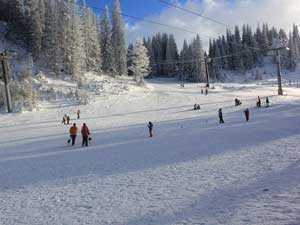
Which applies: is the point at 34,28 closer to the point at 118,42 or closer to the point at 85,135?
the point at 118,42

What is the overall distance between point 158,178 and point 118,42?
80.0 meters

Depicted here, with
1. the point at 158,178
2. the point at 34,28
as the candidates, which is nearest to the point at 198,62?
the point at 34,28

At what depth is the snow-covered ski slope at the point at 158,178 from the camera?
28.3ft

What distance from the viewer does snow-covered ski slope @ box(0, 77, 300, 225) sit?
8641mm

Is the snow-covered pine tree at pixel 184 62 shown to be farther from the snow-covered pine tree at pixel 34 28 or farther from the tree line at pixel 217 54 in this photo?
the snow-covered pine tree at pixel 34 28

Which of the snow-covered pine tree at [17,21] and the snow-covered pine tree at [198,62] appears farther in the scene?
the snow-covered pine tree at [198,62]

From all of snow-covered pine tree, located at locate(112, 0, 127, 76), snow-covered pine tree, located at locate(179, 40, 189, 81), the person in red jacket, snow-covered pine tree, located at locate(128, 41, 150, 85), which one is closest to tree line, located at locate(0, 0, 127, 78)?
snow-covered pine tree, located at locate(112, 0, 127, 76)

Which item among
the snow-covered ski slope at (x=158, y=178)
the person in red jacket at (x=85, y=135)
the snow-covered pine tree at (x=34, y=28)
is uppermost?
the snow-covered pine tree at (x=34, y=28)

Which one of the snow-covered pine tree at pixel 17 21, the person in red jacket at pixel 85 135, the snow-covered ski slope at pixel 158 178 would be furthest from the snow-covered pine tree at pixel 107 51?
the person in red jacket at pixel 85 135

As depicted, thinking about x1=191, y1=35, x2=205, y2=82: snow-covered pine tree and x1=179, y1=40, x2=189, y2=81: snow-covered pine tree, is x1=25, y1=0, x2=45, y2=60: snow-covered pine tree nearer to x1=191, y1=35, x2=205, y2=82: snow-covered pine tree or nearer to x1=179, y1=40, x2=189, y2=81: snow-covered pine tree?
x1=191, y1=35, x2=205, y2=82: snow-covered pine tree

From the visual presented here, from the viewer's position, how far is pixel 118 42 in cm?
8912

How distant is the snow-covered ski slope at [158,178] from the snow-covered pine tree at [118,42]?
61.7 metres

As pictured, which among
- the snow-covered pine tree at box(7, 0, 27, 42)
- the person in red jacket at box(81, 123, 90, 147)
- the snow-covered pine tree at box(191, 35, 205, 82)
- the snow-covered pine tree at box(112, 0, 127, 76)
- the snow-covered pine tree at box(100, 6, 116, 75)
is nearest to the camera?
the person in red jacket at box(81, 123, 90, 147)

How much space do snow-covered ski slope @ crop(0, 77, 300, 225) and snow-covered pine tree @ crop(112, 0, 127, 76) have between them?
61.7 meters
